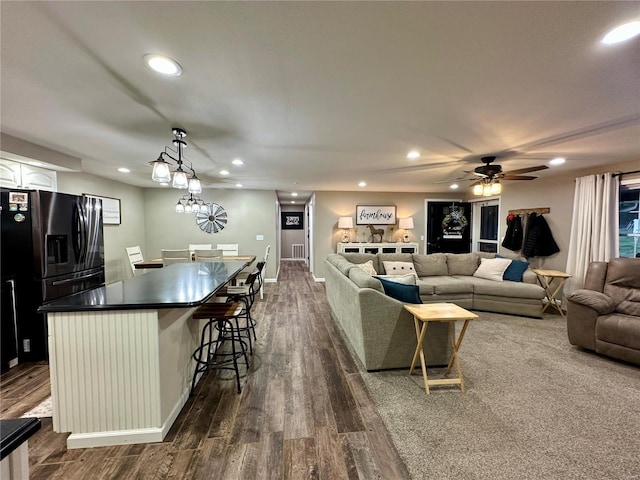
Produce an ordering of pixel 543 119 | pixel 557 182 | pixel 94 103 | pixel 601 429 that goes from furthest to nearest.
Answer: pixel 557 182
pixel 543 119
pixel 94 103
pixel 601 429

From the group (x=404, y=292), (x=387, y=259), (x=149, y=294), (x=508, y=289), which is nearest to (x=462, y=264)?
(x=508, y=289)

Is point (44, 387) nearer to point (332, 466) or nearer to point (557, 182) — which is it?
point (332, 466)

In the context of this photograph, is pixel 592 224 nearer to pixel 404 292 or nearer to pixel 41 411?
pixel 404 292

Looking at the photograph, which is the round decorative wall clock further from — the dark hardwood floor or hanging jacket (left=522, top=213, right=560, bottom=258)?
hanging jacket (left=522, top=213, right=560, bottom=258)

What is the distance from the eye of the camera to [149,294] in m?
1.95

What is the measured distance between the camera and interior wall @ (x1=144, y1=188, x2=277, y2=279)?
6.45 metres

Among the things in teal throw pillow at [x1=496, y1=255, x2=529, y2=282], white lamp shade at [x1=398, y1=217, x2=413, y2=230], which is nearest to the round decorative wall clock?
white lamp shade at [x1=398, y1=217, x2=413, y2=230]

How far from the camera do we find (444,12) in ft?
3.88

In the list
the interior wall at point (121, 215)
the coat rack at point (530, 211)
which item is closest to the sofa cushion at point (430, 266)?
the coat rack at point (530, 211)

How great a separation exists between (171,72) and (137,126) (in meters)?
1.18

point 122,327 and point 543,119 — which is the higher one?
point 543,119

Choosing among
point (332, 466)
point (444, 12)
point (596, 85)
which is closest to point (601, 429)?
point (332, 466)

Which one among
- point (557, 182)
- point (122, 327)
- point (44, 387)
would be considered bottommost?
point (44, 387)

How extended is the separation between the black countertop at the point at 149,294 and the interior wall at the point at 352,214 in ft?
14.6
